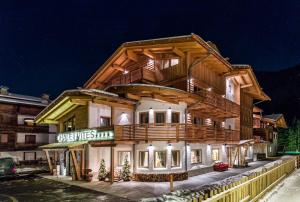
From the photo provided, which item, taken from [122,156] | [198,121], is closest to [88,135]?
[122,156]

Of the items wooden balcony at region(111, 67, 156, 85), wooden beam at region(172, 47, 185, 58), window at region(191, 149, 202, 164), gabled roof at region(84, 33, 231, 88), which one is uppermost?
gabled roof at region(84, 33, 231, 88)

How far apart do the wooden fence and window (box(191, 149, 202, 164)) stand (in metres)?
8.82

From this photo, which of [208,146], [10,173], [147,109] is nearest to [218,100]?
[208,146]

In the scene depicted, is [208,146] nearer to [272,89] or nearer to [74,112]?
[74,112]

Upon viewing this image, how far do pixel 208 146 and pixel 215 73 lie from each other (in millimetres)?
8155


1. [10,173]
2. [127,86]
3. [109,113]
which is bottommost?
[10,173]

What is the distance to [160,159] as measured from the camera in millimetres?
24297

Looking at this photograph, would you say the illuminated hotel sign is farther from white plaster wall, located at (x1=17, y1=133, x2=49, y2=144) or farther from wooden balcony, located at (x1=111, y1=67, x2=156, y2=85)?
white plaster wall, located at (x1=17, y1=133, x2=49, y2=144)

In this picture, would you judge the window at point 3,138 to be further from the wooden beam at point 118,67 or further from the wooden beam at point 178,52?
the wooden beam at point 178,52

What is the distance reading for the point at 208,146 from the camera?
29.4 m

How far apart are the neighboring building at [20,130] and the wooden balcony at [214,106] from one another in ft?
73.5

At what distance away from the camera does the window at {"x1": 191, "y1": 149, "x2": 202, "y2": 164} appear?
89.6 ft

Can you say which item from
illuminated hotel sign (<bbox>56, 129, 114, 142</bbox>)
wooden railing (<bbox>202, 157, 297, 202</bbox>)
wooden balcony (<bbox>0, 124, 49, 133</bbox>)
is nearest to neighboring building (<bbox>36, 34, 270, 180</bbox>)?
illuminated hotel sign (<bbox>56, 129, 114, 142</bbox>)

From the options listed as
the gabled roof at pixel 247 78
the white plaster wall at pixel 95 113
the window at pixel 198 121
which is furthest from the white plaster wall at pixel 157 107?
the gabled roof at pixel 247 78
